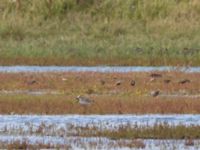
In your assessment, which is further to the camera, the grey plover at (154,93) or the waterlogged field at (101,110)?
the grey plover at (154,93)

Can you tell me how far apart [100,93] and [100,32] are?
40.0 ft

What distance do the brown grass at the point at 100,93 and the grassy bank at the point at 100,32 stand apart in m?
4.63

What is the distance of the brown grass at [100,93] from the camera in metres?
16.1

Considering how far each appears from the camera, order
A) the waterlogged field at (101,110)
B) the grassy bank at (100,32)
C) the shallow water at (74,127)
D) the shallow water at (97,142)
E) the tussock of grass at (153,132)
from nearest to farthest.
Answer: the shallow water at (97,142) < the shallow water at (74,127) < the waterlogged field at (101,110) < the tussock of grass at (153,132) < the grassy bank at (100,32)

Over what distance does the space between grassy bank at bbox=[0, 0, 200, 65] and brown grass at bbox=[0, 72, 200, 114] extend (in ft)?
15.2

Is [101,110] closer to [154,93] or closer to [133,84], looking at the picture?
[154,93]

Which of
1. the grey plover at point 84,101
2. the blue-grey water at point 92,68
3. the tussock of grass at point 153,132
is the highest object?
the tussock of grass at point 153,132

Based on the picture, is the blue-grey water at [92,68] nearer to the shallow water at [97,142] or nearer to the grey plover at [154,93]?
the grey plover at [154,93]

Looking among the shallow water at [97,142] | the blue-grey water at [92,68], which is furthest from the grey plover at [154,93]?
the blue-grey water at [92,68]

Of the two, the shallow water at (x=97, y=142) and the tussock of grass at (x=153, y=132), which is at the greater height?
the shallow water at (x=97, y=142)

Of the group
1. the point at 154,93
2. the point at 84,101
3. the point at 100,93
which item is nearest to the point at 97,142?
the point at 84,101

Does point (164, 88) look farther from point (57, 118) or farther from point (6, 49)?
point (6, 49)

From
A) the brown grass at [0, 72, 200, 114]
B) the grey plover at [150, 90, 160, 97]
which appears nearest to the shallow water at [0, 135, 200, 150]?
the brown grass at [0, 72, 200, 114]

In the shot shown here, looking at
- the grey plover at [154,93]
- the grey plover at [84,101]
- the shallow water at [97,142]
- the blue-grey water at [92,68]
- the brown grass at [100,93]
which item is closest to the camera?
the shallow water at [97,142]
